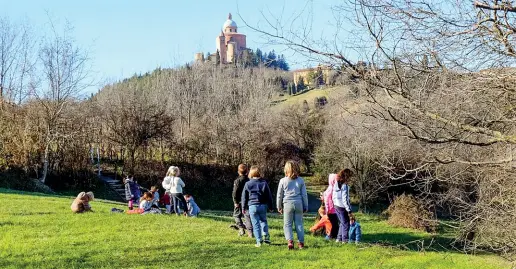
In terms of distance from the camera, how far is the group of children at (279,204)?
9719mm

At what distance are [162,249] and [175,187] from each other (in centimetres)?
497

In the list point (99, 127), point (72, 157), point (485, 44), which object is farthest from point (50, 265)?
point (99, 127)

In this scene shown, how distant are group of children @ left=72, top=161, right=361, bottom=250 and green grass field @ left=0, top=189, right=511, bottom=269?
43cm

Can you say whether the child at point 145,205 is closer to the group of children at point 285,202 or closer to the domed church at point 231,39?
the group of children at point 285,202

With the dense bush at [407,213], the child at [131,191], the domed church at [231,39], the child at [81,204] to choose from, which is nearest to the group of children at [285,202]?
the domed church at [231,39]

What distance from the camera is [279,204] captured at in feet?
32.4

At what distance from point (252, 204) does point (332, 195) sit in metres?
2.72

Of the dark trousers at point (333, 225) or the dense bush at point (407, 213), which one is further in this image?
the dense bush at point (407, 213)

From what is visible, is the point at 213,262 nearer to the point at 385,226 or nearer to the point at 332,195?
the point at 332,195

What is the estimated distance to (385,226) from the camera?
2253cm

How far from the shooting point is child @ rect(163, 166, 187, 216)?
14281mm

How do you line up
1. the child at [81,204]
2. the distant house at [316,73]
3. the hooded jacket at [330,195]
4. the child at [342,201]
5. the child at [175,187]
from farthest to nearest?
the child at [175,187] → the child at [81,204] → the hooded jacket at [330,195] → the child at [342,201] → the distant house at [316,73]

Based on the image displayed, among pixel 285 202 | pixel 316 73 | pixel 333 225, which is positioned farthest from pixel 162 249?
pixel 316 73

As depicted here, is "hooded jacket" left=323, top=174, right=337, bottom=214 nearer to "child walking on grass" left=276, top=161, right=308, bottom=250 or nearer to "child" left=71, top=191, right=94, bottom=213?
"child walking on grass" left=276, top=161, right=308, bottom=250
